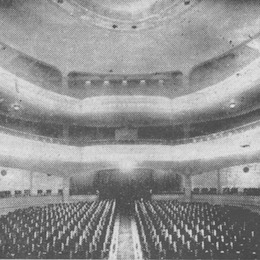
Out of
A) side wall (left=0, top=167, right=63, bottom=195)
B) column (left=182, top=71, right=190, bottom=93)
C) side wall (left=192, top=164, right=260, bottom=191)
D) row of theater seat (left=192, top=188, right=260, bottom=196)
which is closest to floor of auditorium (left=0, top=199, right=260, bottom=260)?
row of theater seat (left=192, top=188, right=260, bottom=196)

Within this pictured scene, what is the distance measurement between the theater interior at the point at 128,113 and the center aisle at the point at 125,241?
0.05 m

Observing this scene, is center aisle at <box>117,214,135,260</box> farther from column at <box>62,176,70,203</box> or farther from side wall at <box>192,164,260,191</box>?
side wall at <box>192,164,260,191</box>

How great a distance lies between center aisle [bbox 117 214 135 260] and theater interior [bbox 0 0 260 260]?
51 millimetres

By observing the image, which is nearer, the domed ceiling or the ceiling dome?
the domed ceiling

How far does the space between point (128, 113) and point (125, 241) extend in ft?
32.3

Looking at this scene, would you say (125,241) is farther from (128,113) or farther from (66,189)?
(128,113)

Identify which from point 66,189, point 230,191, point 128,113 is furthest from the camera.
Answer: point 128,113

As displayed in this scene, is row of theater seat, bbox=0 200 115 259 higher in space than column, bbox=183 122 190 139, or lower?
lower

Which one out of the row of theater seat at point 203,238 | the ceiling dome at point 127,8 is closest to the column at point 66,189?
the ceiling dome at point 127,8

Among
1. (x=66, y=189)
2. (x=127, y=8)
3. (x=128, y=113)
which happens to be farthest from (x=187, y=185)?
(x=127, y=8)

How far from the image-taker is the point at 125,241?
8.19 m

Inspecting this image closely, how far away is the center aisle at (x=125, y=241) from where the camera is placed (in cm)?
689

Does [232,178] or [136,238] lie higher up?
[232,178]

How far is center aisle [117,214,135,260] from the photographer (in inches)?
271
